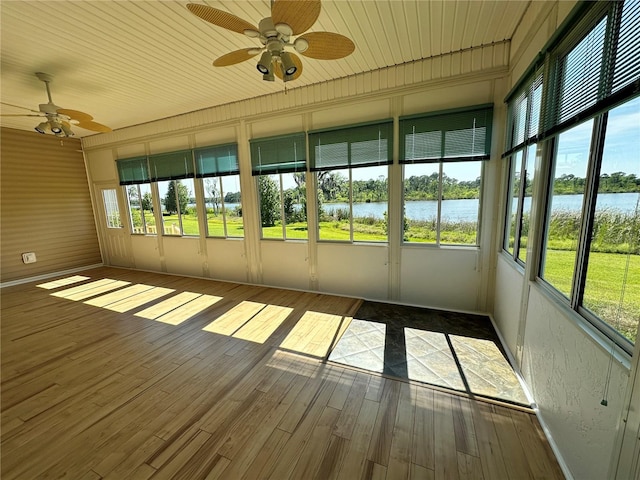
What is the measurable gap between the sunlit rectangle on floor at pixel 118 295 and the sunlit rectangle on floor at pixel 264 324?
2.71 m

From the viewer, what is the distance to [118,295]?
4.54m

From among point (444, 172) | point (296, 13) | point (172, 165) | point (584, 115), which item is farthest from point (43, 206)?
point (584, 115)

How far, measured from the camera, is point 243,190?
15.1 feet

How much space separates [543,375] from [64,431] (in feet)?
11.5

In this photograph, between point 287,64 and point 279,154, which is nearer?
point 287,64

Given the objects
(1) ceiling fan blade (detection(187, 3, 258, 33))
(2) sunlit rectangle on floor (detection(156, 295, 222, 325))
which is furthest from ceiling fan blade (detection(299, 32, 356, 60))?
(2) sunlit rectangle on floor (detection(156, 295, 222, 325))

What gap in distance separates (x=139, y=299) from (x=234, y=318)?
209 centimetres

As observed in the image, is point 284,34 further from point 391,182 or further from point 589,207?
point 391,182

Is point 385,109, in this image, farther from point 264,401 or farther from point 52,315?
point 52,315

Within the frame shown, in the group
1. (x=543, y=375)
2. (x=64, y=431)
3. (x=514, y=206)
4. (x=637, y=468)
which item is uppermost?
(x=514, y=206)

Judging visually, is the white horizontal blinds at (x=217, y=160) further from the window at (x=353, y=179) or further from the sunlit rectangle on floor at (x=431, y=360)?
the sunlit rectangle on floor at (x=431, y=360)

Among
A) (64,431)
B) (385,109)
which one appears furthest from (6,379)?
(385,109)

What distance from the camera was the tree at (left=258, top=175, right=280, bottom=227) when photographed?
4434 mm

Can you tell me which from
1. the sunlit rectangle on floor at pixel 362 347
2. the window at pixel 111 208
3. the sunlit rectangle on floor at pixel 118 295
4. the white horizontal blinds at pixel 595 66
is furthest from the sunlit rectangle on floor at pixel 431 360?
the window at pixel 111 208
